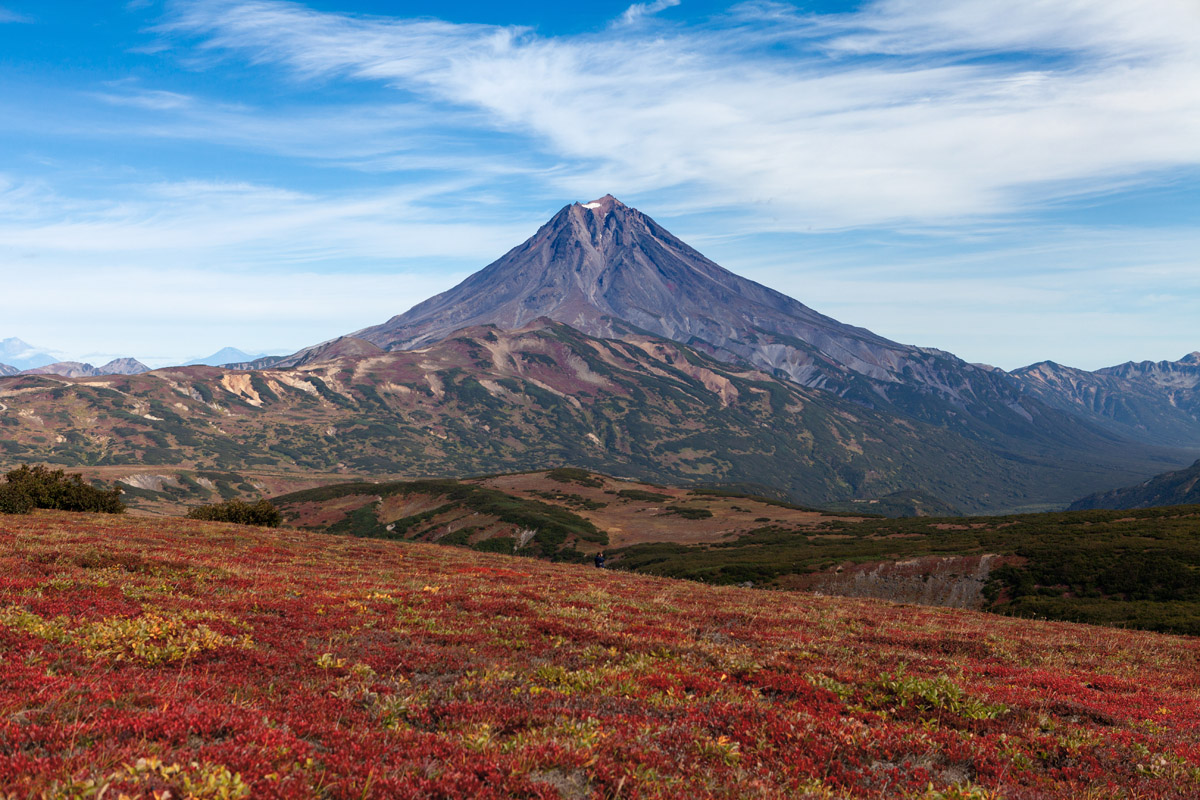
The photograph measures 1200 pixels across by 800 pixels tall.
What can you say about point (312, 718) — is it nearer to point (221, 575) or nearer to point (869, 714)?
point (869, 714)

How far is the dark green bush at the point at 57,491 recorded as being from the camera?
5509 cm

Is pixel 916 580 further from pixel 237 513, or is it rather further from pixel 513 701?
pixel 237 513

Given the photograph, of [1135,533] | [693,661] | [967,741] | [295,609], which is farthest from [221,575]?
[1135,533]

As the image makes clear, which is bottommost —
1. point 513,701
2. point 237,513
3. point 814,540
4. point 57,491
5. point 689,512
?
point 689,512

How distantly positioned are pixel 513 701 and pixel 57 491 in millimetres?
66079

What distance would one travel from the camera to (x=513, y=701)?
39.0 feet

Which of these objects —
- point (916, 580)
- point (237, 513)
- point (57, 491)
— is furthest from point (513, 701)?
point (237, 513)

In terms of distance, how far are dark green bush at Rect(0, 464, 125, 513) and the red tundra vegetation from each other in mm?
41346

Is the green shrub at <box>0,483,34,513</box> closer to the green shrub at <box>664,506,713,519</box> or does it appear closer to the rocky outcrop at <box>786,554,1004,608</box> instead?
the rocky outcrop at <box>786,554,1004,608</box>

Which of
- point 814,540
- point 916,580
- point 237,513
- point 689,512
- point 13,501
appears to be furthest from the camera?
point 689,512

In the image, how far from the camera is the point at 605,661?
1608cm

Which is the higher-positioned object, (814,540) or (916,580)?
(916,580)

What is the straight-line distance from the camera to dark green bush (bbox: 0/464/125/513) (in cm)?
5509

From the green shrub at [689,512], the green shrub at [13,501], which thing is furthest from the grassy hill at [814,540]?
the green shrub at [13,501]
